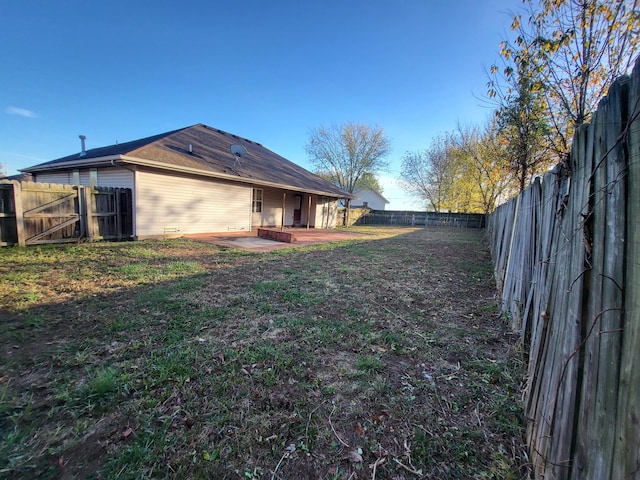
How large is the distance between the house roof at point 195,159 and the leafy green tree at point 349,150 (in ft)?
50.9

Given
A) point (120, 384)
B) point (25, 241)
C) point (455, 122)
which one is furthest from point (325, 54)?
point (120, 384)

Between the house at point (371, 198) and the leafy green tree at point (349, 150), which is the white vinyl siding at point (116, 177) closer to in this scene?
the leafy green tree at point (349, 150)

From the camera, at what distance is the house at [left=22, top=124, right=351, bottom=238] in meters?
8.59

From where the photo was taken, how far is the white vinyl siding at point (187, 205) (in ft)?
28.5

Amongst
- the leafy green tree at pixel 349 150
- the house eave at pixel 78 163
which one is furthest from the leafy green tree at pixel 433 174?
the house eave at pixel 78 163

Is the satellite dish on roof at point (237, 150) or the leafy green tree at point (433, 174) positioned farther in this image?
the leafy green tree at point (433, 174)

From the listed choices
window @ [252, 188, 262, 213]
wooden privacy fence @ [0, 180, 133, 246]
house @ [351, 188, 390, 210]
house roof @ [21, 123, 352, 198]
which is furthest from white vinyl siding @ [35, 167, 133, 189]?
house @ [351, 188, 390, 210]

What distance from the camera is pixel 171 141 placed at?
422 inches

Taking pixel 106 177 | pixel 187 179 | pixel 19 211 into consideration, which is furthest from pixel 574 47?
pixel 106 177

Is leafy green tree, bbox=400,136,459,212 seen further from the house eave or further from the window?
the house eave

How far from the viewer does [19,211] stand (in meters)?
6.39

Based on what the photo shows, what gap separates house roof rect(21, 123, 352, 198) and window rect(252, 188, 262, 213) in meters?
1.12

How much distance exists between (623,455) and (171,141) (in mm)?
13051

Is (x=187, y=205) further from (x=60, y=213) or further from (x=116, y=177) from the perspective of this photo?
(x=60, y=213)
